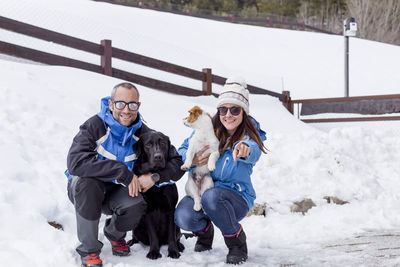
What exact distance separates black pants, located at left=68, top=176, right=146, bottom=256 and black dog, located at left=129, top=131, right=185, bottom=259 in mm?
128

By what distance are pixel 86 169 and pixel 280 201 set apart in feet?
8.13

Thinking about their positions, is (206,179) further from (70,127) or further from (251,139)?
(70,127)

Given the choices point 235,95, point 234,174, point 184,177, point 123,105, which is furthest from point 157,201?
point 184,177

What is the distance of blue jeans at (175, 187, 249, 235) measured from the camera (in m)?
2.87

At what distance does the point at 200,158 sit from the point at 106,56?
217 inches

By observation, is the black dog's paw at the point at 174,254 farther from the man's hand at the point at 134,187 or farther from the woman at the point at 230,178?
the man's hand at the point at 134,187

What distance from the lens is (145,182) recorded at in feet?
9.60

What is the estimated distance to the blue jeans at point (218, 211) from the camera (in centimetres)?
287

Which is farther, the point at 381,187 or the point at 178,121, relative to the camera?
the point at 178,121

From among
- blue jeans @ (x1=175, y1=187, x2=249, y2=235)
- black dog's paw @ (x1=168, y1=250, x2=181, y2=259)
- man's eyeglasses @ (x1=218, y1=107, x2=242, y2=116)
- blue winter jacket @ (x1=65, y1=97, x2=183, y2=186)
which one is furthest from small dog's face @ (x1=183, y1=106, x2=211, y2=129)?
black dog's paw @ (x1=168, y1=250, x2=181, y2=259)

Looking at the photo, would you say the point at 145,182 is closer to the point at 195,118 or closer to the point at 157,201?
the point at 157,201

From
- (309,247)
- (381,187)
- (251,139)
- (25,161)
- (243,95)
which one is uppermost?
(243,95)

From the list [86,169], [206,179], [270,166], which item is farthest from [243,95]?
[270,166]

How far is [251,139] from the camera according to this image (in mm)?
3012
